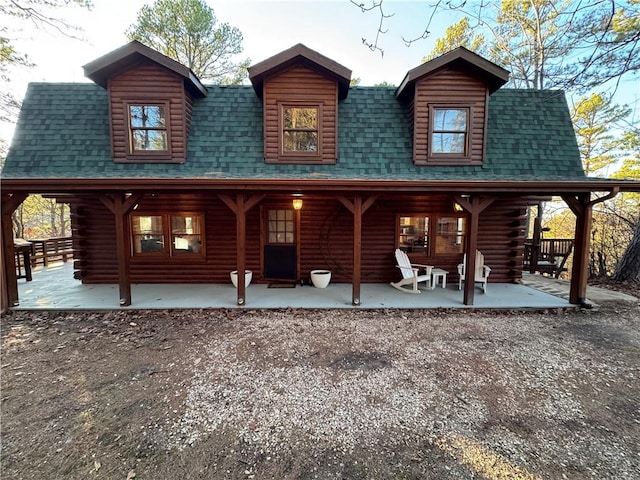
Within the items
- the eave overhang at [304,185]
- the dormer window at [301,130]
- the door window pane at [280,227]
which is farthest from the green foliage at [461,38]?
the door window pane at [280,227]

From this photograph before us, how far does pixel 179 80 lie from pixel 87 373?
5850 millimetres

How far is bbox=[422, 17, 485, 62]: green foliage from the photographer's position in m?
12.9

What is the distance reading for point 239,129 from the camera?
6.70m

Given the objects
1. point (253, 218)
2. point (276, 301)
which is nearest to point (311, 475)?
point (276, 301)

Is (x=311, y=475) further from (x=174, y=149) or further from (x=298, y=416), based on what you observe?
(x=174, y=149)

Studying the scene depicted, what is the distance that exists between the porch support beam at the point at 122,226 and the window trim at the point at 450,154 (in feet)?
19.5

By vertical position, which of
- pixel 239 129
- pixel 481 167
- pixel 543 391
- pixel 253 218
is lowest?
pixel 543 391

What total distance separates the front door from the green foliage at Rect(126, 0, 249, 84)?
1021 centimetres

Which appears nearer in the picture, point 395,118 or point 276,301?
point 276,301

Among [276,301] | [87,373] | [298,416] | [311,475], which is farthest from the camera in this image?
[276,301]

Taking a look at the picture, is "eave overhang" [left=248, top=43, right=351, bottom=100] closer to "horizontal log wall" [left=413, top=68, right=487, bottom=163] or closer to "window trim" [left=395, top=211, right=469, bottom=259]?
"horizontal log wall" [left=413, top=68, right=487, bottom=163]

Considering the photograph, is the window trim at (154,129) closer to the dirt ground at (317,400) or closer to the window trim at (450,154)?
the dirt ground at (317,400)

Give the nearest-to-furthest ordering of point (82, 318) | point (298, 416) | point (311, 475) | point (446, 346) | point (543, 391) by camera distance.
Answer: point (311, 475) < point (298, 416) < point (543, 391) < point (446, 346) < point (82, 318)

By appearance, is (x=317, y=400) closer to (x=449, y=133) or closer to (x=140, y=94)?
(x=449, y=133)
